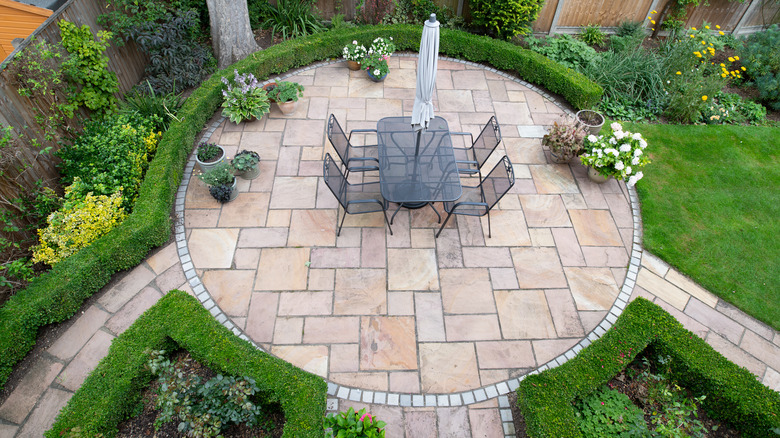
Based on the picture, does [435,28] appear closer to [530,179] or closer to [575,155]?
[530,179]

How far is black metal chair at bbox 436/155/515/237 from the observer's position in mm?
4855

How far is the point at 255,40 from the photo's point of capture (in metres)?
7.97

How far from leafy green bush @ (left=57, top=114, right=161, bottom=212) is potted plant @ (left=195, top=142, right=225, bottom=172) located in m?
0.67

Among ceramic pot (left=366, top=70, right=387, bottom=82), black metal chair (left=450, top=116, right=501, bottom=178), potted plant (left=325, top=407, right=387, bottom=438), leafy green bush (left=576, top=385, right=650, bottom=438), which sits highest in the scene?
black metal chair (left=450, top=116, right=501, bottom=178)

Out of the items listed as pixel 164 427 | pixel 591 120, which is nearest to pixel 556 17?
pixel 591 120

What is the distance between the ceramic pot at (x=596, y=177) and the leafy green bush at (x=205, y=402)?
5161 millimetres

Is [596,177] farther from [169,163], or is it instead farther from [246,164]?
[169,163]

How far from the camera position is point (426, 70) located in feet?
14.2

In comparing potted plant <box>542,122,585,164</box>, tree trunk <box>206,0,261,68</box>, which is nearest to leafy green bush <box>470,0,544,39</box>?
potted plant <box>542,122,585,164</box>

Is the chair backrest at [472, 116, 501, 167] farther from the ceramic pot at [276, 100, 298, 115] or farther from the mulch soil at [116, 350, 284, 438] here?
the mulch soil at [116, 350, 284, 438]

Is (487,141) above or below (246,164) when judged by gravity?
above

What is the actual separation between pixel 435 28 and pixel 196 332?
3.77 meters

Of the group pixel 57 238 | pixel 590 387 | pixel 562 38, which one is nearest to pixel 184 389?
pixel 57 238

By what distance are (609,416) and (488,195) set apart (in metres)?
2.57
